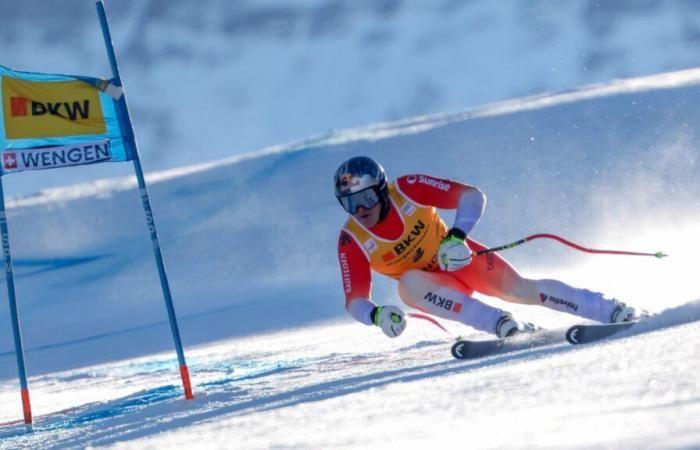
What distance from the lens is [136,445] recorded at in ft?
11.0

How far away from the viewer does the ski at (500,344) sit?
4.63 meters

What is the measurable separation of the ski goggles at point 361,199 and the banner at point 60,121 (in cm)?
106

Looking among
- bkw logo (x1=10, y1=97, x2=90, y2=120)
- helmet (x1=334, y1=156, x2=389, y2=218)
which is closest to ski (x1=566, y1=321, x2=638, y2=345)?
helmet (x1=334, y1=156, x2=389, y2=218)

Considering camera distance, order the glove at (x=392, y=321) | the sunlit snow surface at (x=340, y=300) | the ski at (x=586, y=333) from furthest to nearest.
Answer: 1. the glove at (x=392, y=321)
2. the ski at (x=586, y=333)
3. the sunlit snow surface at (x=340, y=300)

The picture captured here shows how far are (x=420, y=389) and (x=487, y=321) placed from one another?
1.53 meters

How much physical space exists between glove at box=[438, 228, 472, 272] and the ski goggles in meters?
0.45

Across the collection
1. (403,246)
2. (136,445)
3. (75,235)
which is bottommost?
(136,445)

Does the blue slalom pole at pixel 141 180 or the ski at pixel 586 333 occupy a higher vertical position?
the blue slalom pole at pixel 141 180

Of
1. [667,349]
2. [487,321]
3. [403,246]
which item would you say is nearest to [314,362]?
[403,246]

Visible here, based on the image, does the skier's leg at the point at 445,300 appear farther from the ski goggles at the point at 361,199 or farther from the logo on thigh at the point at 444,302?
the ski goggles at the point at 361,199

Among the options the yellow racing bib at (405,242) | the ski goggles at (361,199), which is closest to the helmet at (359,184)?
the ski goggles at (361,199)

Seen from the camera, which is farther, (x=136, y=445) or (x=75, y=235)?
(x=75, y=235)

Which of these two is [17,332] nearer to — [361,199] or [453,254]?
[361,199]

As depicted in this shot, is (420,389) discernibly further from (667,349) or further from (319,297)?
(319,297)
